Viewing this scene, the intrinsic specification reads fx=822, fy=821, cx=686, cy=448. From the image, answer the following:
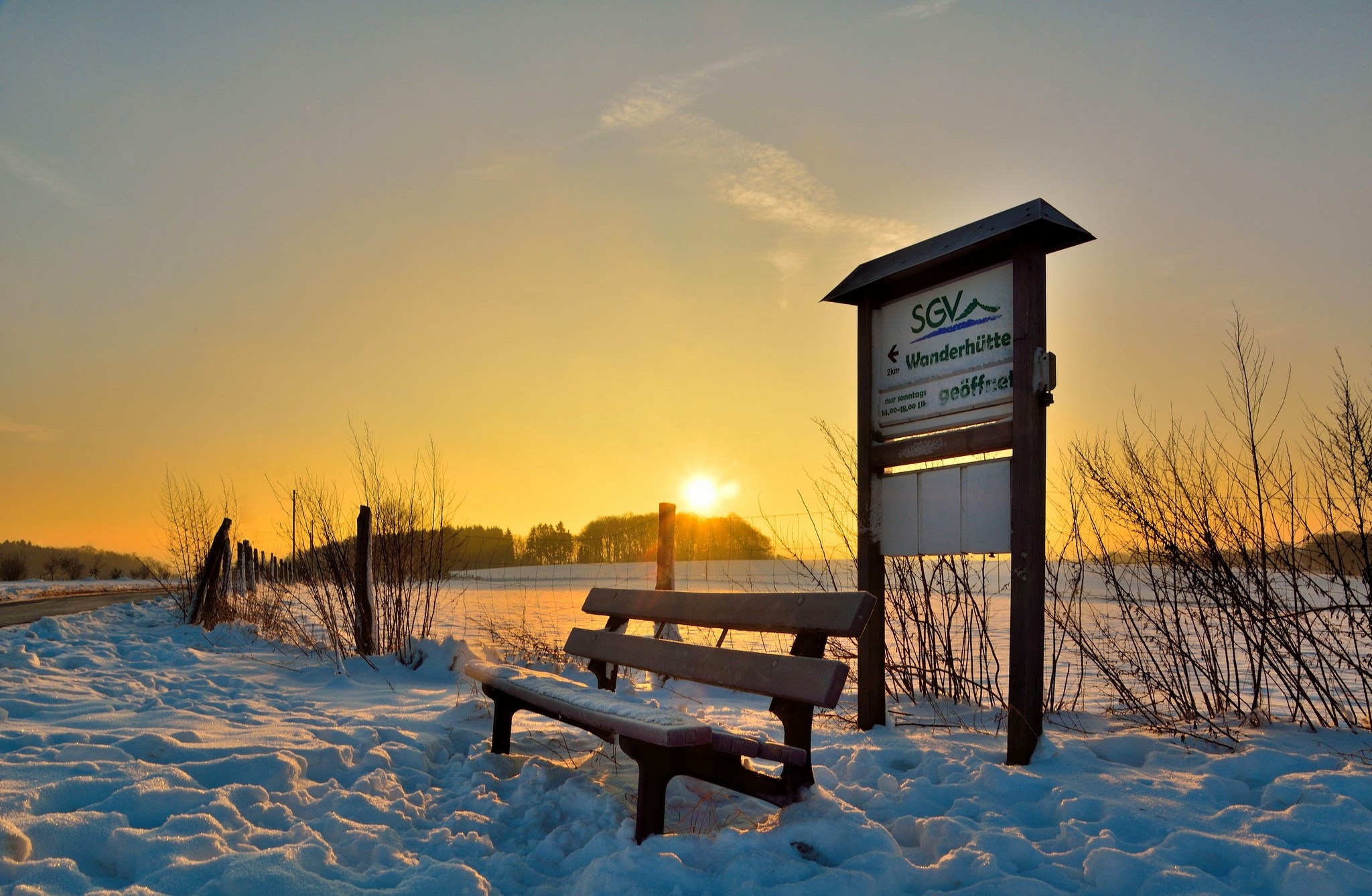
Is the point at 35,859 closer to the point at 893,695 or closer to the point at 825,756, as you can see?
the point at 825,756

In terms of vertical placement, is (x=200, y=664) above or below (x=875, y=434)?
below

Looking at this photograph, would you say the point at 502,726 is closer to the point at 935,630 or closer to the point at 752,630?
the point at 752,630

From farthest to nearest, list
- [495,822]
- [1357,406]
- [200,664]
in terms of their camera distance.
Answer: [200,664], [1357,406], [495,822]

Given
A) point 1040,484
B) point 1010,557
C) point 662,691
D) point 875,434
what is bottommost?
point 662,691

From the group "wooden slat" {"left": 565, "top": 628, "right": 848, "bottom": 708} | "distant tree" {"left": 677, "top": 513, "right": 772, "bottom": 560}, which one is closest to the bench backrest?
"wooden slat" {"left": 565, "top": 628, "right": 848, "bottom": 708}

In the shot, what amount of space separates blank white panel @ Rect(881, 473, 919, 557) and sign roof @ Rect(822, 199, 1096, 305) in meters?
1.12

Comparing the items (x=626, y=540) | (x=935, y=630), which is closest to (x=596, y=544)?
(x=626, y=540)

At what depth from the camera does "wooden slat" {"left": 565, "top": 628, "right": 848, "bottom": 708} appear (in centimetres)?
296

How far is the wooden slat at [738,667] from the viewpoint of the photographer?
2.96 meters

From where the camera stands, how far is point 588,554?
1702cm

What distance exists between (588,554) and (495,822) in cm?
1382

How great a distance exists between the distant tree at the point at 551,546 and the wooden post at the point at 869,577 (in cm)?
1109

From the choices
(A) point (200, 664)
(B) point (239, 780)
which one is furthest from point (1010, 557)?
(A) point (200, 664)

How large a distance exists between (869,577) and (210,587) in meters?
10.6
